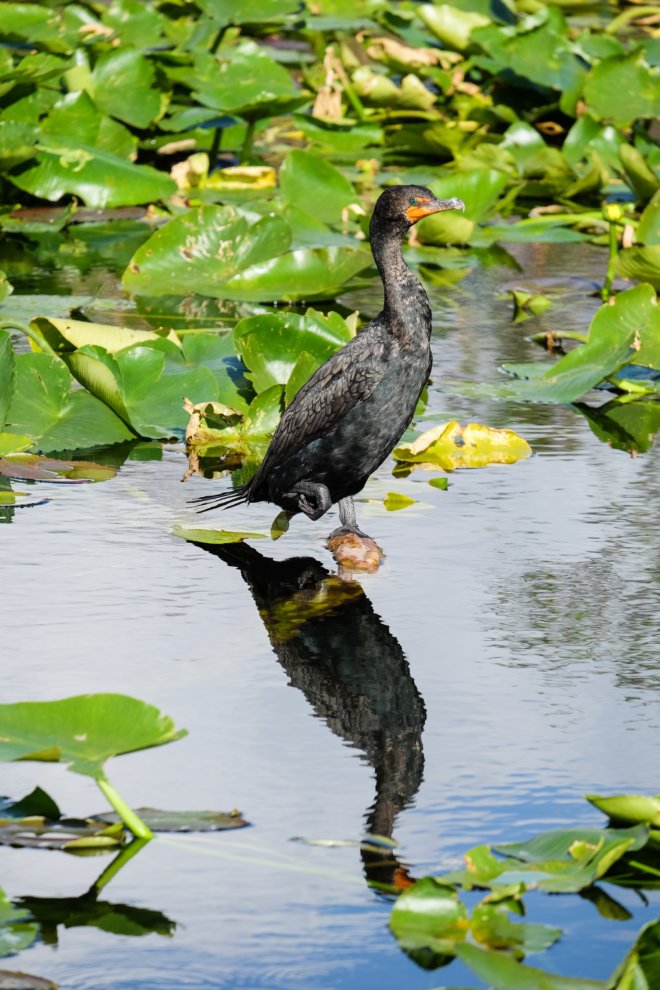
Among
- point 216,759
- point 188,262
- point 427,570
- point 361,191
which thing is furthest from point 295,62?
point 216,759

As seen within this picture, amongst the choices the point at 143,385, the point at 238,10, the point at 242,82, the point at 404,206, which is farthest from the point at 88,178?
the point at 404,206

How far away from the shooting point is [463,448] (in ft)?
18.7

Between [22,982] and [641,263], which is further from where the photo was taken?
[641,263]

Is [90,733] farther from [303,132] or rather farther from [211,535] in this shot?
[303,132]

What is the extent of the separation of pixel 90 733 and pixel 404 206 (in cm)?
262

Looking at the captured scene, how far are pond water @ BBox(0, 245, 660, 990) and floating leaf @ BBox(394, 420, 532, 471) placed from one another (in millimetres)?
74

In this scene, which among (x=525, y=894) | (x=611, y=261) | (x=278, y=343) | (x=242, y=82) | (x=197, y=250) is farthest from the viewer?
(x=242, y=82)

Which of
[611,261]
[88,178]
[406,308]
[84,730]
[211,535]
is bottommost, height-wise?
[88,178]

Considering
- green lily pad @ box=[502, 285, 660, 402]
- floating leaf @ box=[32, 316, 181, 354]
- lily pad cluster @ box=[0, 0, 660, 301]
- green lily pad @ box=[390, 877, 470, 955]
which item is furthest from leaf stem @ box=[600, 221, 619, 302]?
green lily pad @ box=[390, 877, 470, 955]

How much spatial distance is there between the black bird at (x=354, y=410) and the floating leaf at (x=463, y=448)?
60cm

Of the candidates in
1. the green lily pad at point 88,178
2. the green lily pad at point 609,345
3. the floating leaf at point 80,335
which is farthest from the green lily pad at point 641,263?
the green lily pad at point 88,178

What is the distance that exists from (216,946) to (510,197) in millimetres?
6838

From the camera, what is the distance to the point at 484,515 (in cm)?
518

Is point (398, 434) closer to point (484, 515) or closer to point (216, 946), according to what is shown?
point (484, 515)
